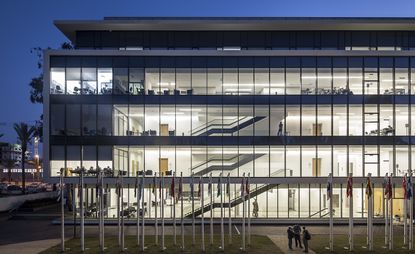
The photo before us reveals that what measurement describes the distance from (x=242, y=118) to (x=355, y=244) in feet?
66.9

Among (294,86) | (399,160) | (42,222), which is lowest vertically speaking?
(42,222)

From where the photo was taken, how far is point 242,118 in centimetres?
5222

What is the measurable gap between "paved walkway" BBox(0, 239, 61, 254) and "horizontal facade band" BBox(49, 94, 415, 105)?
714 inches

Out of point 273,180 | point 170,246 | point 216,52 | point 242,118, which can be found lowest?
point 170,246

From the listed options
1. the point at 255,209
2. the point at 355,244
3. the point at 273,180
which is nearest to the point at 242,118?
the point at 273,180

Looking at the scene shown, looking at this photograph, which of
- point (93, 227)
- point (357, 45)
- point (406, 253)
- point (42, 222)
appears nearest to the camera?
point (406, 253)

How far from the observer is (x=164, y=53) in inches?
A: 2061

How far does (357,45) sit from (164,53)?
2303cm

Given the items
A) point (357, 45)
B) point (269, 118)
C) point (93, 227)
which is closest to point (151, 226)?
point (93, 227)

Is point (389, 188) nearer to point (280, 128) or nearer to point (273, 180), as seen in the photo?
point (273, 180)

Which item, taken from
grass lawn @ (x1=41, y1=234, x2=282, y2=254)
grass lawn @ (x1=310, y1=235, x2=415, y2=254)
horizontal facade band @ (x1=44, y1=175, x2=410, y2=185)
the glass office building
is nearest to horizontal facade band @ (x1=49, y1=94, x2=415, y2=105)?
the glass office building

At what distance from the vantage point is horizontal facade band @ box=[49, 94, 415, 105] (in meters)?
52.0

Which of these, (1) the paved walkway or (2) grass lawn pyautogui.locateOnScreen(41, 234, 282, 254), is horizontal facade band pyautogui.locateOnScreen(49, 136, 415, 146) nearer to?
(2) grass lawn pyautogui.locateOnScreen(41, 234, 282, 254)

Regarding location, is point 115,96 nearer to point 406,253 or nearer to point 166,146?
point 166,146
